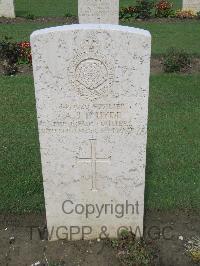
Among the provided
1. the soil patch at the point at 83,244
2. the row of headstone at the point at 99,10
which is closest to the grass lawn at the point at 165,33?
the row of headstone at the point at 99,10

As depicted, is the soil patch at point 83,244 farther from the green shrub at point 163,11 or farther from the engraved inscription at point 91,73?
the green shrub at point 163,11

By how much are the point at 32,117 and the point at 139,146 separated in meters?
4.22

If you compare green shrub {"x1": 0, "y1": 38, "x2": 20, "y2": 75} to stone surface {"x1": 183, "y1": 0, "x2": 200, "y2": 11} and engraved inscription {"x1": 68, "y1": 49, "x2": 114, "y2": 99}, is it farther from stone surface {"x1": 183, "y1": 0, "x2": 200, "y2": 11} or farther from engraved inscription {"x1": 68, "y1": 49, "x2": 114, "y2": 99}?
stone surface {"x1": 183, "y1": 0, "x2": 200, "y2": 11}

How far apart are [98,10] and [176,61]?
3437 millimetres

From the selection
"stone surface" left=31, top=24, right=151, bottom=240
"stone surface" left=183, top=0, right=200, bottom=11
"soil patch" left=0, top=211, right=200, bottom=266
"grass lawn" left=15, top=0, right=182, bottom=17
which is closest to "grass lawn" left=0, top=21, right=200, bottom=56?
"stone surface" left=183, top=0, right=200, bottom=11

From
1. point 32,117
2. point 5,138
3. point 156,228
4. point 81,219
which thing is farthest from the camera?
point 32,117

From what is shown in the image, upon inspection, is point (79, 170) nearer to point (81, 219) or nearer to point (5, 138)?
point (81, 219)

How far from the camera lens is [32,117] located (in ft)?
26.4

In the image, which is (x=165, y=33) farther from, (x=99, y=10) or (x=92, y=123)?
(x=92, y=123)

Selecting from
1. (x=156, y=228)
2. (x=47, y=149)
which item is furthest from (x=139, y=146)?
(x=156, y=228)

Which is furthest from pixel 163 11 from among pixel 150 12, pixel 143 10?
pixel 143 10

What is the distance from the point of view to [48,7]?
67.6 feet

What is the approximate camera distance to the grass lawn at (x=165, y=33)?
43.8ft

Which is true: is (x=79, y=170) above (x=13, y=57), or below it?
above
